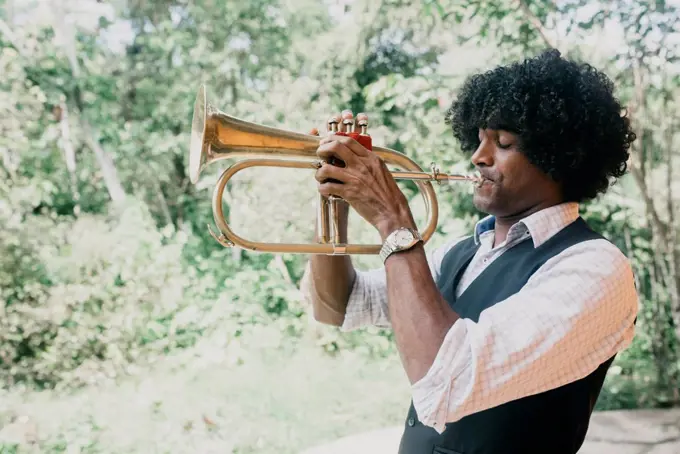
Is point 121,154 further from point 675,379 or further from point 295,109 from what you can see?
point 675,379

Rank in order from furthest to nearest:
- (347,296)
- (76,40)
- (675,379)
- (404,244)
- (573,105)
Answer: (675,379) < (76,40) < (347,296) < (573,105) < (404,244)

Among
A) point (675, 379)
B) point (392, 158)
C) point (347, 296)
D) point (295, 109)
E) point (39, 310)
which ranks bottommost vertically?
point (675, 379)

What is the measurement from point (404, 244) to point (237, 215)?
102 inches

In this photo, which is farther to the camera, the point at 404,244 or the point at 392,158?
the point at 392,158

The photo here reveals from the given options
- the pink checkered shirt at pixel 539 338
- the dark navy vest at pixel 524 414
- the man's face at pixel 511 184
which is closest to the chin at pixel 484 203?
the man's face at pixel 511 184

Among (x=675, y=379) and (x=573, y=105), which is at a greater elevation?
(x=573, y=105)

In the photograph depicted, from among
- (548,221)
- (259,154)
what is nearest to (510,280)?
(548,221)

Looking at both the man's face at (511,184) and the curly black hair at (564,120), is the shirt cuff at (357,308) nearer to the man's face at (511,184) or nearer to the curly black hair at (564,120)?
the man's face at (511,184)

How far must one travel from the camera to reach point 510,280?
1.14 meters

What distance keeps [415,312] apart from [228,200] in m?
2.67

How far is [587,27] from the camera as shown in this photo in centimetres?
340

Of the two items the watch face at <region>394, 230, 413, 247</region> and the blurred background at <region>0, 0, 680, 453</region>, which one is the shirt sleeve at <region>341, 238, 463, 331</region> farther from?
the blurred background at <region>0, 0, 680, 453</region>

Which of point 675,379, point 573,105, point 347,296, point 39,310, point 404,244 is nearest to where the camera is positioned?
point 404,244

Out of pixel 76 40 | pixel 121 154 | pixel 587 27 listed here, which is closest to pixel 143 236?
pixel 121 154
